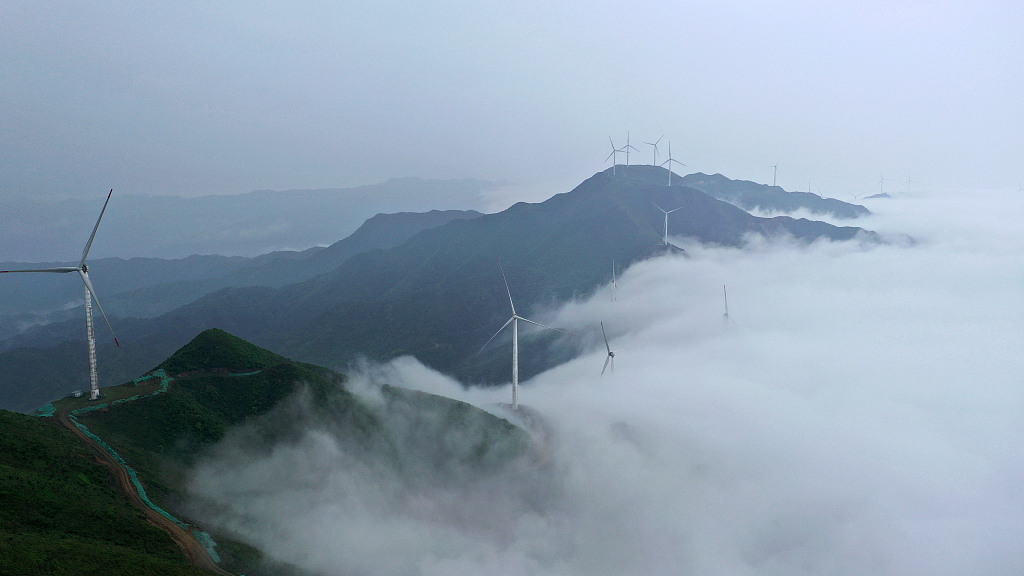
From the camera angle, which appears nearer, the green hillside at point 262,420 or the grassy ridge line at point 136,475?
the grassy ridge line at point 136,475

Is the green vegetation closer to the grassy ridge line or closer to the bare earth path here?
the bare earth path

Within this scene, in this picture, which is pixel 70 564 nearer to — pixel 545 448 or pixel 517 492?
pixel 517 492

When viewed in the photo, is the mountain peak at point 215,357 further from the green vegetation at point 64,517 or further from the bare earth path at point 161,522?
the green vegetation at point 64,517

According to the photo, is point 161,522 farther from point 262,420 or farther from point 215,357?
point 215,357

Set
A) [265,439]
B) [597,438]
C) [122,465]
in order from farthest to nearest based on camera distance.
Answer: [597,438] < [265,439] < [122,465]

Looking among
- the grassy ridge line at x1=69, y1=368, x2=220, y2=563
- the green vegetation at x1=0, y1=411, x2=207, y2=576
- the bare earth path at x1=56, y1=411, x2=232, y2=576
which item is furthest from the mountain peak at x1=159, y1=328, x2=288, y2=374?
the green vegetation at x1=0, y1=411, x2=207, y2=576

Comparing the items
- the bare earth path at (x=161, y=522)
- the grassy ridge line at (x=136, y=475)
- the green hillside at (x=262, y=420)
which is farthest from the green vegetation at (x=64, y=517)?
the green hillside at (x=262, y=420)

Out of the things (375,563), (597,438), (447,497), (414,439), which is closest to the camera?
(375,563)

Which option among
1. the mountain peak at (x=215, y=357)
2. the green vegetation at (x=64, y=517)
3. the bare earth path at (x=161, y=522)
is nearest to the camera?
the green vegetation at (x=64, y=517)

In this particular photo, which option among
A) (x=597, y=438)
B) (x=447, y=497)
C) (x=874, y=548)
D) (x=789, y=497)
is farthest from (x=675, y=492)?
(x=447, y=497)

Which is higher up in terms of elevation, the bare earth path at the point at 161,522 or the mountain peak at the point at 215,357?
the mountain peak at the point at 215,357
